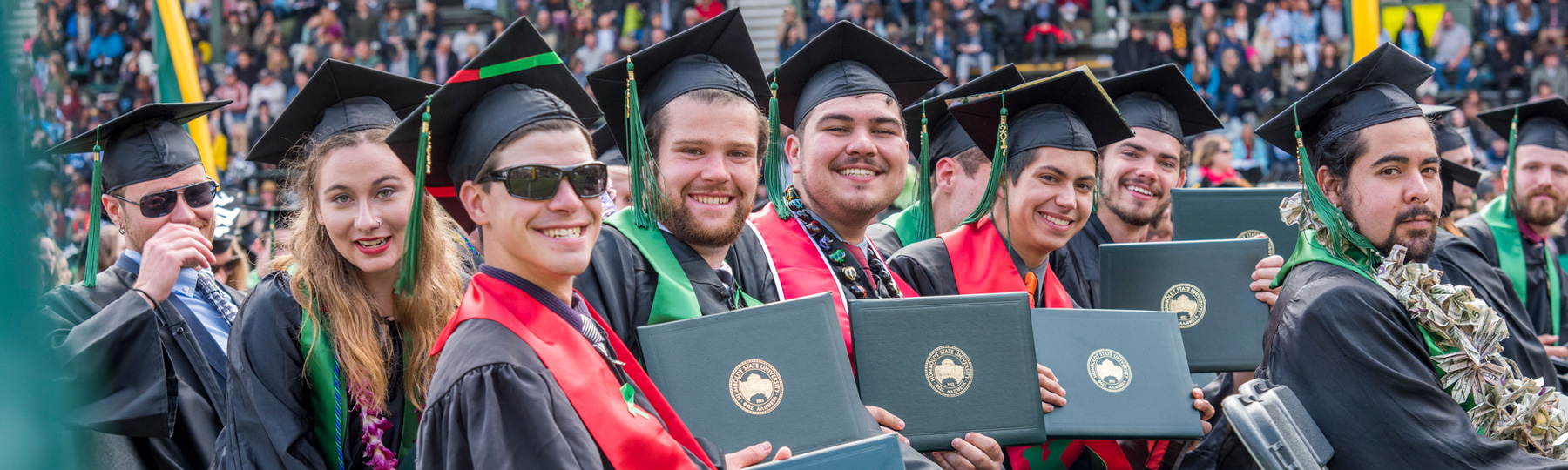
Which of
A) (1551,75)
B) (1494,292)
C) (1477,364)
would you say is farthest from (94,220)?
(1551,75)

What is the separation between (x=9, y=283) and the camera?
0.80 metres

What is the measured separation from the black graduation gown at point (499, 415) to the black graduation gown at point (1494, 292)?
3566 millimetres

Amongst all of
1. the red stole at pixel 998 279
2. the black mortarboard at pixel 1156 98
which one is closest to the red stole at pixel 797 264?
the red stole at pixel 998 279

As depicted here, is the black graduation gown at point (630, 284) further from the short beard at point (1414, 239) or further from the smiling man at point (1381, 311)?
the short beard at point (1414, 239)

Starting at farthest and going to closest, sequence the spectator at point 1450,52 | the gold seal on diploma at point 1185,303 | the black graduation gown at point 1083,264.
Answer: the spectator at point 1450,52, the black graduation gown at point 1083,264, the gold seal on diploma at point 1185,303

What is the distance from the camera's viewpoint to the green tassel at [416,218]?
2090mm

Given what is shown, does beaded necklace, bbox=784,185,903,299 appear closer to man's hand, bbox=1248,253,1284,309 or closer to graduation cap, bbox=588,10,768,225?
graduation cap, bbox=588,10,768,225

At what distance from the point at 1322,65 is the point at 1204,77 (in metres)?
1.68

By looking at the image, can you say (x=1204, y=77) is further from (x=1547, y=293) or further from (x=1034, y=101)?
(x=1034, y=101)

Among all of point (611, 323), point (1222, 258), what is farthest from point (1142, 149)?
point (611, 323)

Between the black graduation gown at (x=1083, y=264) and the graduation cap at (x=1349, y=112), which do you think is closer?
the graduation cap at (x=1349, y=112)

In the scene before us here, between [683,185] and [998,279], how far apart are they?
1.26 m

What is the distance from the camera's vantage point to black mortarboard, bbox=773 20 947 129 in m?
3.55

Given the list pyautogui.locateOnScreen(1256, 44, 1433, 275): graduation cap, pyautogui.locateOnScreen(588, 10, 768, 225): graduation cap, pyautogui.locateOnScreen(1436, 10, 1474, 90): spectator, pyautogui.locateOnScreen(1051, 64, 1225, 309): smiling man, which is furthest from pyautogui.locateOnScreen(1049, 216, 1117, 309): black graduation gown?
pyautogui.locateOnScreen(1436, 10, 1474, 90): spectator
